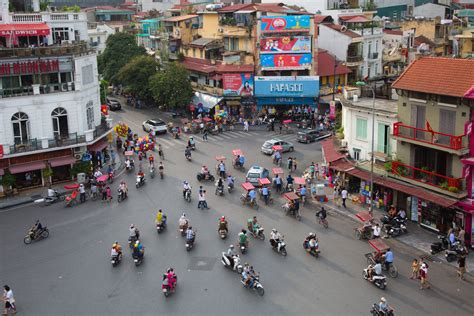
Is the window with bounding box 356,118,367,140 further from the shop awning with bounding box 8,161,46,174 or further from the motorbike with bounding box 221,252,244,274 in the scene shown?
the shop awning with bounding box 8,161,46,174

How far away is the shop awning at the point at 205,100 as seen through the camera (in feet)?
216

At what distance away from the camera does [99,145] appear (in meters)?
47.7

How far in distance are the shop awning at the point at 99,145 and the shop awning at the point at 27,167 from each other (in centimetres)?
454

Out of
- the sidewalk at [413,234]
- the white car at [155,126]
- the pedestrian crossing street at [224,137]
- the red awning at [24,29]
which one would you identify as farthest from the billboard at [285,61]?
the red awning at [24,29]

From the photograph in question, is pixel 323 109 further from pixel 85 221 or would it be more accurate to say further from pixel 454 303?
pixel 454 303

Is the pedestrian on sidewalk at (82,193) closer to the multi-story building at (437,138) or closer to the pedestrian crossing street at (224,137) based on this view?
the pedestrian crossing street at (224,137)

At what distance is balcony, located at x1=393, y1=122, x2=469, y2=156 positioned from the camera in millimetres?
30756

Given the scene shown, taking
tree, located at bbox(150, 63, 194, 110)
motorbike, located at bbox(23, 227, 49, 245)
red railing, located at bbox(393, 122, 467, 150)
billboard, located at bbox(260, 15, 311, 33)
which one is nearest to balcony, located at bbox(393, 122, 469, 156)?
red railing, located at bbox(393, 122, 467, 150)

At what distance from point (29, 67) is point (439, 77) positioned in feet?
99.6

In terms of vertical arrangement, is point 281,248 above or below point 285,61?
below

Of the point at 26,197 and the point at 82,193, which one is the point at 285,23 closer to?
the point at 82,193

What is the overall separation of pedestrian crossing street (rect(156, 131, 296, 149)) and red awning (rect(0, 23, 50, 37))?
54.9ft

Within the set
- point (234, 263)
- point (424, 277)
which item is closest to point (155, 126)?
point (234, 263)

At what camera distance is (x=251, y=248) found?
104 feet
